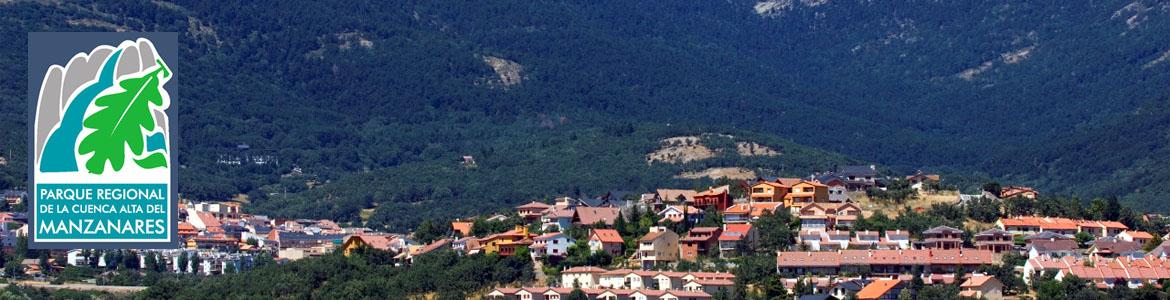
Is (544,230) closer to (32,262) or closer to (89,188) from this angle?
(32,262)

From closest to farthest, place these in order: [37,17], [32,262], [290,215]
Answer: [32,262] → [290,215] → [37,17]

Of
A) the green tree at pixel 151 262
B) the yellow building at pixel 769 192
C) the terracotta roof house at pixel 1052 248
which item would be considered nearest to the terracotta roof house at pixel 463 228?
the yellow building at pixel 769 192

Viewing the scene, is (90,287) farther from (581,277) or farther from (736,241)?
(736,241)

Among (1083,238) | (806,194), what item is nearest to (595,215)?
(806,194)

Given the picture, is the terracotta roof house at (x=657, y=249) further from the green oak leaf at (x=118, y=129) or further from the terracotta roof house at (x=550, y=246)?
the green oak leaf at (x=118, y=129)

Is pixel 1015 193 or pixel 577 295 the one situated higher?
pixel 1015 193

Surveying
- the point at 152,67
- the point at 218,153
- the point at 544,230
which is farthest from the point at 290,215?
the point at 152,67

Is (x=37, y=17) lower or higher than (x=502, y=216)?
higher

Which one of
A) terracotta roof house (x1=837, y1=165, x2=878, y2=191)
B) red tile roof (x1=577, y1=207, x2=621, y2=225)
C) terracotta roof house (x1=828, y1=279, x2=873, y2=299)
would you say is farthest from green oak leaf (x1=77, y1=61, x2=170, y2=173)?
terracotta roof house (x1=837, y1=165, x2=878, y2=191)
